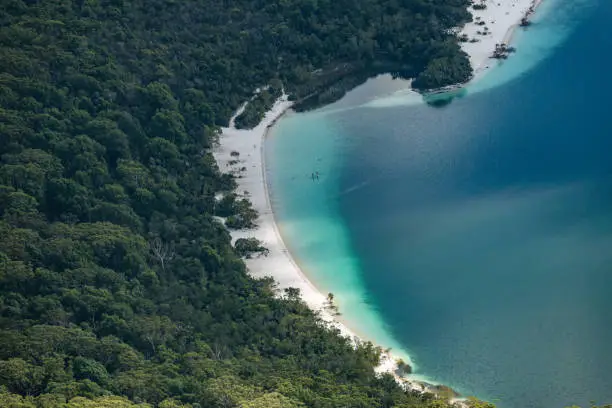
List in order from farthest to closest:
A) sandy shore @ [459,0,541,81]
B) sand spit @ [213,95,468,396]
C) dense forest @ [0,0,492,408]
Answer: sandy shore @ [459,0,541,81]
sand spit @ [213,95,468,396]
dense forest @ [0,0,492,408]

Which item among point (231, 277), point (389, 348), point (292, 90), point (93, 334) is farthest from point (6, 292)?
point (292, 90)

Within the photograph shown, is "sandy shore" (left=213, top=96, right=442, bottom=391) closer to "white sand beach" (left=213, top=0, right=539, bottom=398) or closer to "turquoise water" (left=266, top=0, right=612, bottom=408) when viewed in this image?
"white sand beach" (left=213, top=0, right=539, bottom=398)

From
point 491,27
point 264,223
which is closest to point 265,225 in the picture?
point 264,223

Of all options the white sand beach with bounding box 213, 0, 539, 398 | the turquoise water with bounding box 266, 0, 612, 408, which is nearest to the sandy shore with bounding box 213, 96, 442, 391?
the white sand beach with bounding box 213, 0, 539, 398

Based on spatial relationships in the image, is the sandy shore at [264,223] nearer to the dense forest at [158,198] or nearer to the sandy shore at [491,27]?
the dense forest at [158,198]

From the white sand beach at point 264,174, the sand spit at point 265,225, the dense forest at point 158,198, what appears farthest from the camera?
the white sand beach at point 264,174

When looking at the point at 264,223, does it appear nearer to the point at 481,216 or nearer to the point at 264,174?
the point at 264,174

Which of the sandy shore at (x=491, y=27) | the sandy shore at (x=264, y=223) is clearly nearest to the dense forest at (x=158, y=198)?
the sandy shore at (x=264, y=223)

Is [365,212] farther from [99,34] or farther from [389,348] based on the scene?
[99,34]
